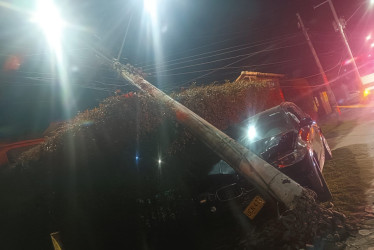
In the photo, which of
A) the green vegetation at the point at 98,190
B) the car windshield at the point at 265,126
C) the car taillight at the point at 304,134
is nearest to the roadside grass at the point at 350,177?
the car taillight at the point at 304,134

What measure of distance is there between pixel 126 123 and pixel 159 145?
3.54 feet

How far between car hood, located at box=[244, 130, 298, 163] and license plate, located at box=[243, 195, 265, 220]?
906 mm

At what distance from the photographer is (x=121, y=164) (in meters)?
5.84

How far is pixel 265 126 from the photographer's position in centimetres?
579

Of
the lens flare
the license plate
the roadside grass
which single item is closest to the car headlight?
the license plate

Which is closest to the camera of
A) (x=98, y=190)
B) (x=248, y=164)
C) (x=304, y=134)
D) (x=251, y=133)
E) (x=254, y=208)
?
(x=254, y=208)

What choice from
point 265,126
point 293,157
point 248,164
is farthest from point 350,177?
point 248,164

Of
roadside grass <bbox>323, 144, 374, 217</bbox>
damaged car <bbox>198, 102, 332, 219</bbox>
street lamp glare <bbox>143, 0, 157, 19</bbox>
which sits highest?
street lamp glare <bbox>143, 0, 157, 19</bbox>

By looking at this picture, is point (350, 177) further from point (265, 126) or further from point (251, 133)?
point (251, 133)

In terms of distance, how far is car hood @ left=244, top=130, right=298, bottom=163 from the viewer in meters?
4.60

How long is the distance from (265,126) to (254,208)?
7.90 feet

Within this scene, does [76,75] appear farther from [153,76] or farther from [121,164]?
[121,164]

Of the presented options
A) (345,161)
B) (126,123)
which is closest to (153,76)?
(126,123)

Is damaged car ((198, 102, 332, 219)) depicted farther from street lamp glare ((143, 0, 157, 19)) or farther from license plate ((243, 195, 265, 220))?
street lamp glare ((143, 0, 157, 19))
